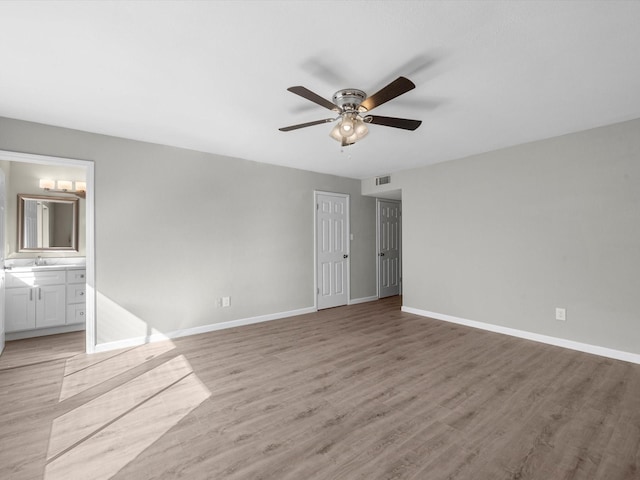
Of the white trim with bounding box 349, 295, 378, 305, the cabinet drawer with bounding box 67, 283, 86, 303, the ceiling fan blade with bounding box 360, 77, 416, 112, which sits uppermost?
the ceiling fan blade with bounding box 360, 77, 416, 112

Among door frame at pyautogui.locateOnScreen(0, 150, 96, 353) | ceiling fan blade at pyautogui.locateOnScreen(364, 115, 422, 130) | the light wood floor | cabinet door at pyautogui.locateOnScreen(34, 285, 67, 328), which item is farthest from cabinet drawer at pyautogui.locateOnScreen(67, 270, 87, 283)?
ceiling fan blade at pyautogui.locateOnScreen(364, 115, 422, 130)

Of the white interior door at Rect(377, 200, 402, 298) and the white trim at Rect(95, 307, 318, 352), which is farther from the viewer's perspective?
the white interior door at Rect(377, 200, 402, 298)

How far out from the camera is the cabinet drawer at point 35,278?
385 centimetres

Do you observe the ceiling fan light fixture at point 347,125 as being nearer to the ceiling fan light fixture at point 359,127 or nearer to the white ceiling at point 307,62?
the ceiling fan light fixture at point 359,127

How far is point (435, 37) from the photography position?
1897mm

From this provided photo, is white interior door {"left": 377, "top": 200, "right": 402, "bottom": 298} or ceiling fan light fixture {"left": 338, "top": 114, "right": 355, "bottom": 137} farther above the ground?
ceiling fan light fixture {"left": 338, "top": 114, "right": 355, "bottom": 137}

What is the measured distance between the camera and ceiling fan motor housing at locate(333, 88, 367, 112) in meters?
2.48

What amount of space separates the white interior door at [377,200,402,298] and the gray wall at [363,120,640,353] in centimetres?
133

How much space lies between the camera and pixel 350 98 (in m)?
2.50

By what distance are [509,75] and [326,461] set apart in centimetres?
291

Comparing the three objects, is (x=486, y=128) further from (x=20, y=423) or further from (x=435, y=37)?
(x=20, y=423)

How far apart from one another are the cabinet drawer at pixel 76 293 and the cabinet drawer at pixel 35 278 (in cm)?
13

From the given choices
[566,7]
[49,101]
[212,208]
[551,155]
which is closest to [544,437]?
[566,7]

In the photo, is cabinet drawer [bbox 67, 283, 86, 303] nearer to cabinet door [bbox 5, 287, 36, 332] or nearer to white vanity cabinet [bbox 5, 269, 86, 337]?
white vanity cabinet [bbox 5, 269, 86, 337]
